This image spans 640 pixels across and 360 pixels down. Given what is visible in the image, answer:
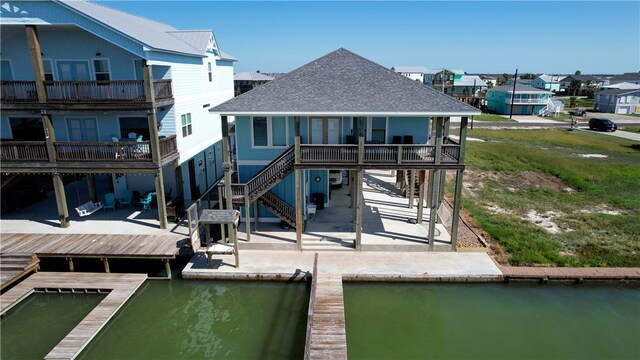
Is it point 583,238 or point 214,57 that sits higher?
point 214,57

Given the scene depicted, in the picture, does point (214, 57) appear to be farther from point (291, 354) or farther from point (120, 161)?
point (291, 354)

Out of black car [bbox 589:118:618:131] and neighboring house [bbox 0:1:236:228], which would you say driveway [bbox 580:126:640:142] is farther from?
neighboring house [bbox 0:1:236:228]

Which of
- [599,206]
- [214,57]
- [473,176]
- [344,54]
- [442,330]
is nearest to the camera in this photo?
[442,330]

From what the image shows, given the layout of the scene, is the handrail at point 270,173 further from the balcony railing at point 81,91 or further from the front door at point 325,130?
the balcony railing at point 81,91

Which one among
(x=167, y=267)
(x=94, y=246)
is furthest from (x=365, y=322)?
(x=94, y=246)

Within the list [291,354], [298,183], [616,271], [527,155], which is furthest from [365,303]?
[527,155]

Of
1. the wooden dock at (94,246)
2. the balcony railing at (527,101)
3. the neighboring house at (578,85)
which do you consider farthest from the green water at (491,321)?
the neighboring house at (578,85)

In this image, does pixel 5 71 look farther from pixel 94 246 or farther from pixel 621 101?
pixel 621 101
